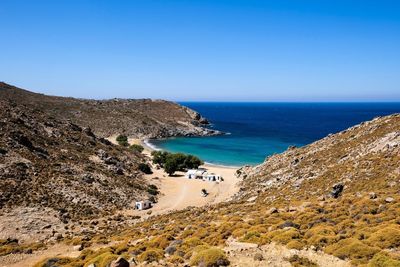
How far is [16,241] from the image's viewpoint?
32.6 metres

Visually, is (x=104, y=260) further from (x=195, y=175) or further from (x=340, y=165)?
(x=195, y=175)

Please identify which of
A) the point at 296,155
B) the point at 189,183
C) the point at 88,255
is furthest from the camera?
the point at 189,183

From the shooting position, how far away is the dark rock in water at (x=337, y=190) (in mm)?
32750

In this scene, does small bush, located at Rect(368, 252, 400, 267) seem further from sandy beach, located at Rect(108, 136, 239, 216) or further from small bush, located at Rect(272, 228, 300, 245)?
sandy beach, located at Rect(108, 136, 239, 216)

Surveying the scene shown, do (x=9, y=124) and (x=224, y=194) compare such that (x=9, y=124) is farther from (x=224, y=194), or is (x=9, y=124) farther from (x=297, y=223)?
(x=297, y=223)

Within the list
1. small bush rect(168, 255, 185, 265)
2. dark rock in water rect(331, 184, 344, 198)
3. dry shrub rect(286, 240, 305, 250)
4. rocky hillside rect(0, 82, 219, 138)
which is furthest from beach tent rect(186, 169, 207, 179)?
rocky hillside rect(0, 82, 219, 138)

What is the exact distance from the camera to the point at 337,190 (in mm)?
33062

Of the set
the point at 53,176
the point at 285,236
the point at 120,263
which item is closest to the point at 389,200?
the point at 285,236

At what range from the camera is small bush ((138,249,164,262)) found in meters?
20.0

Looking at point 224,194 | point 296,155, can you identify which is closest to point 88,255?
point 224,194

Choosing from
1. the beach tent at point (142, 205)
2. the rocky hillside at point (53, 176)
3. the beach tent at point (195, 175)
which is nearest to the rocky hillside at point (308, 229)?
the beach tent at point (142, 205)

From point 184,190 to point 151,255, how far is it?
4232cm

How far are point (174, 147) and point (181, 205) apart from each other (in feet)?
259

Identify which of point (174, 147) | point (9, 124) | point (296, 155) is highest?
point (9, 124)
